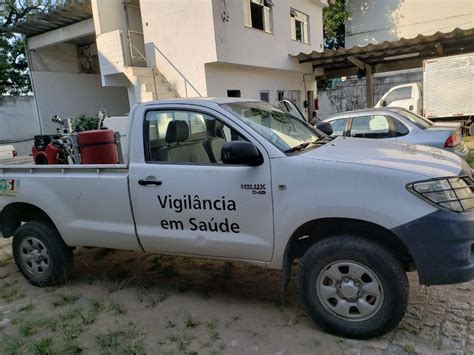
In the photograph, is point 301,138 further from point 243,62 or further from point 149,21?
point 149,21

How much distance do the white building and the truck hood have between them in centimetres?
882

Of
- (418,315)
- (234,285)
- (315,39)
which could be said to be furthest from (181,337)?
(315,39)

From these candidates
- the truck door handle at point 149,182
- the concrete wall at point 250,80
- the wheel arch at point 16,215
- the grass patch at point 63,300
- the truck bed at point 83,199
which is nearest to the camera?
the truck door handle at point 149,182

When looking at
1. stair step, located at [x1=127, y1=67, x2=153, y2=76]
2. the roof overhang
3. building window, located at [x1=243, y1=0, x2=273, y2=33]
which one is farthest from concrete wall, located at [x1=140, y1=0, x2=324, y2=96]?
the roof overhang

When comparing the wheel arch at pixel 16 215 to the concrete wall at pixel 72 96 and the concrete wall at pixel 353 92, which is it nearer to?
the concrete wall at pixel 72 96

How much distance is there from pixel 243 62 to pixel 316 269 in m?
10.7

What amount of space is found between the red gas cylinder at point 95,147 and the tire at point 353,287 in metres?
2.74

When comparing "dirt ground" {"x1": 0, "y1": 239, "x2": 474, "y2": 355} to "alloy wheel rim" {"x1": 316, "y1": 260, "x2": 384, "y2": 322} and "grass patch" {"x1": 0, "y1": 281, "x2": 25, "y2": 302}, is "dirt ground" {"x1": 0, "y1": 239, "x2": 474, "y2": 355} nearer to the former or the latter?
"grass patch" {"x1": 0, "y1": 281, "x2": 25, "y2": 302}

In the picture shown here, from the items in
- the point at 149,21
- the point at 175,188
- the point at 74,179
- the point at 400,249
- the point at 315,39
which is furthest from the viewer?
the point at 315,39

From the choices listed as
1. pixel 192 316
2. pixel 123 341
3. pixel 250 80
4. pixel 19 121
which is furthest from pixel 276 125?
pixel 19 121

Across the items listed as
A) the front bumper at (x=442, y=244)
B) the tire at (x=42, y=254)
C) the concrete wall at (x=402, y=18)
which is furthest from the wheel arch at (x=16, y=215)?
the concrete wall at (x=402, y=18)

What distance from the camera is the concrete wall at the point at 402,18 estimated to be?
885 inches

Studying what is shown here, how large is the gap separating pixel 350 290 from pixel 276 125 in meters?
1.54

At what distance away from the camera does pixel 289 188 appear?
3.01 m
